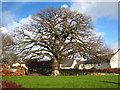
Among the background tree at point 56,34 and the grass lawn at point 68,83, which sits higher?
the background tree at point 56,34

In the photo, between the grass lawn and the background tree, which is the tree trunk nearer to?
the background tree

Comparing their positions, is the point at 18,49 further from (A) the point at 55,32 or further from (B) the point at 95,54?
(B) the point at 95,54

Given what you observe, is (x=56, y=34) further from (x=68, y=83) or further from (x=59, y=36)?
(x=68, y=83)

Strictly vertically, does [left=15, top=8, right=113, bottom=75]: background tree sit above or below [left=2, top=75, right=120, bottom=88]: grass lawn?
above

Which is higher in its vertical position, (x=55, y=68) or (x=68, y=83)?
(x=55, y=68)

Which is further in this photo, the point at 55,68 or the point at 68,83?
the point at 55,68

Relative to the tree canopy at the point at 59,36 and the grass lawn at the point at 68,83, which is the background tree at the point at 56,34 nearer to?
the tree canopy at the point at 59,36

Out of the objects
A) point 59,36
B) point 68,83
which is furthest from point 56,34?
point 68,83

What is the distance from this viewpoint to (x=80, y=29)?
37.2 m

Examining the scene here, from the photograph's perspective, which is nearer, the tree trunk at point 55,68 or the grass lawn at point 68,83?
the grass lawn at point 68,83

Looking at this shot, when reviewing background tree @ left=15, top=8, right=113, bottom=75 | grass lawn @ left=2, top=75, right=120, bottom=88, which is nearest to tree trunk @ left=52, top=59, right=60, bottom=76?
background tree @ left=15, top=8, right=113, bottom=75

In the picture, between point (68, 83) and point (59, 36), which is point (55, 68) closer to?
point (59, 36)

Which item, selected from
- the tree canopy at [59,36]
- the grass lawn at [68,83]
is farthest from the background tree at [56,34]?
the grass lawn at [68,83]

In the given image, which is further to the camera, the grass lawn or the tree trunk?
the tree trunk
